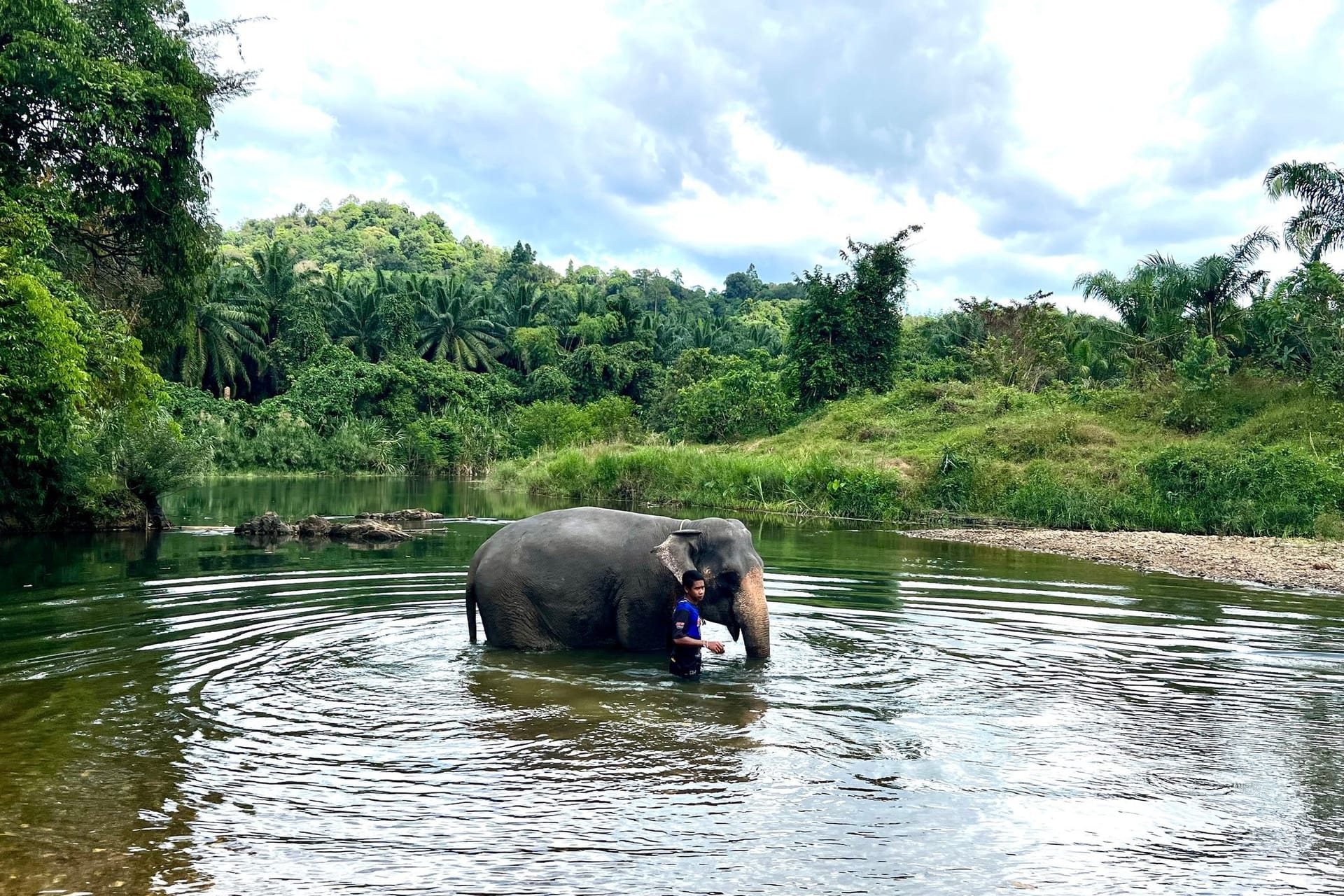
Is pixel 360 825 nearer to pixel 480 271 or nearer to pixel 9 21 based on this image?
pixel 9 21

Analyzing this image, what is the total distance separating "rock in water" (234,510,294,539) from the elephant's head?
15.7 metres

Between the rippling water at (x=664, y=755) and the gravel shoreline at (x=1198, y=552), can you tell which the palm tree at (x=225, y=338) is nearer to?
the gravel shoreline at (x=1198, y=552)

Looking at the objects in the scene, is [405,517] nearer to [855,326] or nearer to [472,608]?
[472,608]

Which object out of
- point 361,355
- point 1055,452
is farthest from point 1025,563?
point 361,355

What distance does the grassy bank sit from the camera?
25875 mm

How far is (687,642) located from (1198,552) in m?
16.0

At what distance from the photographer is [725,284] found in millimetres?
120375

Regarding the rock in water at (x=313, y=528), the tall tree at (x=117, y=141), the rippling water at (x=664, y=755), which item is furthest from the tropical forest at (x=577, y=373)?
the rippling water at (x=664, y=755)

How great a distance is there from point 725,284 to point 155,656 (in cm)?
11213

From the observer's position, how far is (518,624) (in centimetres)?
1097

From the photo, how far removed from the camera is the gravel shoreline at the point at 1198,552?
1833 cm

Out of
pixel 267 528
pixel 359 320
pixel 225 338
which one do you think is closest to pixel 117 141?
pixel 267 528

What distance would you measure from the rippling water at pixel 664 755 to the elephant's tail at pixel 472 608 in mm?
224

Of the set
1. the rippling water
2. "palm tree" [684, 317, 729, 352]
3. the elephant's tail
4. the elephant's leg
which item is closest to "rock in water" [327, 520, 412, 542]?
the rippling water
